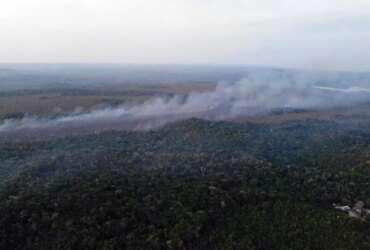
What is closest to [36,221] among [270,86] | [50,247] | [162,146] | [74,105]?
[50,247]

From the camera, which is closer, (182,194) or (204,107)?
(182,194)

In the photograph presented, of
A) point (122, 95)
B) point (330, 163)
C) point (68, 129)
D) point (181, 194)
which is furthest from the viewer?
point (122, 95)

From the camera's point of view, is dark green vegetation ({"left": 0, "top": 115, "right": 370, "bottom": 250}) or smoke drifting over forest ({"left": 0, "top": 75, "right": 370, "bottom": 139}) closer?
dark green vegetation ({"left": 0, "top": 115, "right": 370, "bottom": 250})

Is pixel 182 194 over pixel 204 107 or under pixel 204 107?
over

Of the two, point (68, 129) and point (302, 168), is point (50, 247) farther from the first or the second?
point (68, 129)
